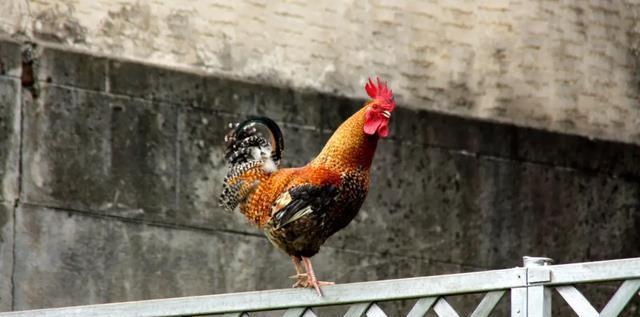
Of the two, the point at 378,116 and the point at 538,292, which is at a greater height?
the point at 378,116

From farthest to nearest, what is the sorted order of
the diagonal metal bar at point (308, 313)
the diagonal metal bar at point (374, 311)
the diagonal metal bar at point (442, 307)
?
1. the diagonal metal bar at point (308, 313)
2. the diagonal metal bar at point (374, 311)
3. the diagonal metal bar at point (442, 307)

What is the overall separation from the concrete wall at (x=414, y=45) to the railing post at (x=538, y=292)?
440cm

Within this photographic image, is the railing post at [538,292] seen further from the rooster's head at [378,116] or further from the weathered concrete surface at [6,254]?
the weathered concrete surface at [6,254]

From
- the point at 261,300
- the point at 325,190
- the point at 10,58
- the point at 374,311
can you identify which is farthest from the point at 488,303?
the point at 10,58

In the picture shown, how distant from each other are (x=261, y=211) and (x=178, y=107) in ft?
7.74

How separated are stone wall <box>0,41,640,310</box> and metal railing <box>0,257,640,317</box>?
2.65 m

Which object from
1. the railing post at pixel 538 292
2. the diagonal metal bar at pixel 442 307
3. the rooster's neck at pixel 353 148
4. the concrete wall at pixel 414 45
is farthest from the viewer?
the concrete wall at pixel 414 45

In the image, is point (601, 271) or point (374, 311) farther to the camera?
point (374, 311)

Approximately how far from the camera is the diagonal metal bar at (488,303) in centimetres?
643

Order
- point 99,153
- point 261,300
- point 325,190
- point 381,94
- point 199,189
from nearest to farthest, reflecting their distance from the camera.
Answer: point 261,300, point 325,190, point 381,94, point 99,153, point 199,189

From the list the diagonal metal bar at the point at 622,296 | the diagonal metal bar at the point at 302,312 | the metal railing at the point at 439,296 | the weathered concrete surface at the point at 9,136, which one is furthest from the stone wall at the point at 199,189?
the diagonal metal bar at the point at 622,296

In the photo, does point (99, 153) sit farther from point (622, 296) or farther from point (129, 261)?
point (622, 296)

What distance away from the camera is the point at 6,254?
9.77 metres

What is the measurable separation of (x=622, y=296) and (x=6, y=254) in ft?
15.6
